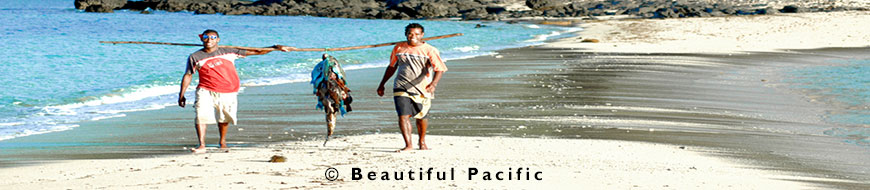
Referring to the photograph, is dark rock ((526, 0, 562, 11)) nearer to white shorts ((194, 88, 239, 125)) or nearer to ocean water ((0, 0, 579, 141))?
ocean water ((0, 0, 579, 141))

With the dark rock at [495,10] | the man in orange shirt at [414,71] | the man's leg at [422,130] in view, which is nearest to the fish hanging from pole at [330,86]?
the man in orange shirt at [414,71]

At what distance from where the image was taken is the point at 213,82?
7.56 meters

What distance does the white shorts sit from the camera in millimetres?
7625

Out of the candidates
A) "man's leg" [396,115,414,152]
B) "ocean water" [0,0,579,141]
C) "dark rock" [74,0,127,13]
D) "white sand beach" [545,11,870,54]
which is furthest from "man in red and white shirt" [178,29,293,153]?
"dark rock" [74,0,127,13]

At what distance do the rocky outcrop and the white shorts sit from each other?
39789mm

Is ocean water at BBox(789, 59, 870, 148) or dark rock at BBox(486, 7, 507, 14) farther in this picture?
dark rock at BBox(486, 7, 507, 14)

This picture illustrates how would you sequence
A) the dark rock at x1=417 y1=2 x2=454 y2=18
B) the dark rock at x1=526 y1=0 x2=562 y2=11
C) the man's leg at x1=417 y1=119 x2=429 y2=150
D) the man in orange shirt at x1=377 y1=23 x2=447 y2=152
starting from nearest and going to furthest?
the man in orange shirt at x1=377 y1=23 x2=447 y2=152, the man's leg at x1=417 y1=119 x2=429 y2=150, the dark rock at x1=526 y1=0 x2=562 y2=11, the dark rock at x1=417 y1=2 x2=454 y2=18

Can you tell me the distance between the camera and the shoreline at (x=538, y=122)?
6.80 m

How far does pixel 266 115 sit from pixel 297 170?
4.10 m

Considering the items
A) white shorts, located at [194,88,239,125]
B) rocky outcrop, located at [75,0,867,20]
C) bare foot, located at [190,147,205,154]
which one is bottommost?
rocky outcrop, located at [75,0,867,20]

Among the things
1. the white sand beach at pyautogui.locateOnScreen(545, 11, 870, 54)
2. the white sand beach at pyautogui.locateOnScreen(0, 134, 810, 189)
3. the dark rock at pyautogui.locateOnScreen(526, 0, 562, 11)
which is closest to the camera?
the white sand beach at pyautogui.locateOnScreen(0, 134, 810, 189)

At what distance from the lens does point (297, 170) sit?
655 cm

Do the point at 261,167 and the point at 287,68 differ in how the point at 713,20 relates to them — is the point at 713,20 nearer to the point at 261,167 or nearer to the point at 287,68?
the point at 287,68

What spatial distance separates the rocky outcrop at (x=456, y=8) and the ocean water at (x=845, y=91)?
28.0 metres
